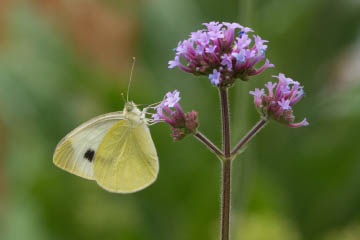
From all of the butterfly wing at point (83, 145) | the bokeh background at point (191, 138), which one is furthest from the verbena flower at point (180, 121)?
the bokeh background at point (191, 138)

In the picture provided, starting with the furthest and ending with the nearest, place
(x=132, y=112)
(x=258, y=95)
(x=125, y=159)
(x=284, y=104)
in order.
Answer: (x=125, y=159)
(x=132, y=112)
(x=258, y=95)
(x=284, y=104)

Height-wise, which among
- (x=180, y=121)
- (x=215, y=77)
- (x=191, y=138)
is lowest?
(x=191, y=138)

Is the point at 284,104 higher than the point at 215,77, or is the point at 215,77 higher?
the point at 215,77

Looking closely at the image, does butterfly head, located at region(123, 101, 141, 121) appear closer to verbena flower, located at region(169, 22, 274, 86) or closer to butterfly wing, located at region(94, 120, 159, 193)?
butterfly wing, located at region(94, 120, 159, 193)

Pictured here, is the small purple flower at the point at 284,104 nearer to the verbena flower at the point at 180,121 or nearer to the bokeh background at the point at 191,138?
the verbena flower at the point at 180,121

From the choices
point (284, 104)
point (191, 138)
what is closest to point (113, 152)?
point (284, 104)

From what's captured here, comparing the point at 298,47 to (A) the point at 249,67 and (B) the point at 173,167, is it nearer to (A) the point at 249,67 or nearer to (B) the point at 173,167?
(B) the point at 173,167

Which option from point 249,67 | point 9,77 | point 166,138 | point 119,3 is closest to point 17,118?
point 9,77

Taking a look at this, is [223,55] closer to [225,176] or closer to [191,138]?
[225,176]
